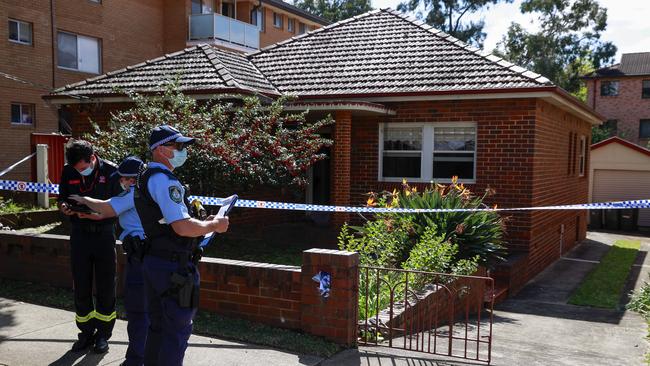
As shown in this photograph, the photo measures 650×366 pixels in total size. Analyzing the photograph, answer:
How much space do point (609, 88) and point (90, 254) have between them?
42.9m

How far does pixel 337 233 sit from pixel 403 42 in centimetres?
501

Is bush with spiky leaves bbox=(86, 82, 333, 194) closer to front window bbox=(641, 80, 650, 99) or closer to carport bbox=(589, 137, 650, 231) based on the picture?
carport bbox=(589, 137, 650, 231)

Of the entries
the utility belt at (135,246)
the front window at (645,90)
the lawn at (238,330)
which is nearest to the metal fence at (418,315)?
the lawn at (238,330)

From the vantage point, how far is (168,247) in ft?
12.5

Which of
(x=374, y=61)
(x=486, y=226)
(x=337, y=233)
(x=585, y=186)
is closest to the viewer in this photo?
(x=486, y=226)

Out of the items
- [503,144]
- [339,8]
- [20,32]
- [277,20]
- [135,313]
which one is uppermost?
[339,8]

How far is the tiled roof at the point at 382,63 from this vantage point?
11.1 metres

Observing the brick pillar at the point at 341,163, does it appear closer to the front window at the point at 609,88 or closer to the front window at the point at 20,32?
the front window at the point at 20,32

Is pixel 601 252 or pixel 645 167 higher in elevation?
pixel 645 167

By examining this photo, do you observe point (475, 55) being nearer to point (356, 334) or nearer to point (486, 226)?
point (486, 226)

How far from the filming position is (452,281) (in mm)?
7219

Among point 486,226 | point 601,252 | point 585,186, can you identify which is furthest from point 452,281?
point 585,186

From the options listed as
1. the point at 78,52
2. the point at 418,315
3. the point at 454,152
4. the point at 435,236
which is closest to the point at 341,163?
the point at 454,152

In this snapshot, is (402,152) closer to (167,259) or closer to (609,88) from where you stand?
(167,259)
